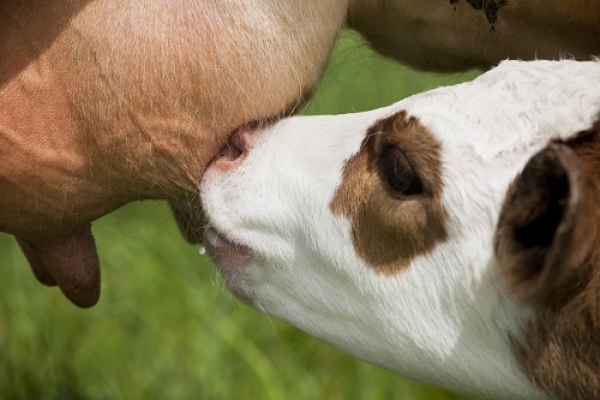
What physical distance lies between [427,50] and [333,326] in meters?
0.88

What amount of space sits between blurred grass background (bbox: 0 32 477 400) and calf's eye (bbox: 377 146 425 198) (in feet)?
3.37

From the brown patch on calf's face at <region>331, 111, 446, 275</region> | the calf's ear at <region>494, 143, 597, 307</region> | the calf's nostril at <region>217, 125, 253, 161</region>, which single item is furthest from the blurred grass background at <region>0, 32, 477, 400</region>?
the calf's ear at <region>494, 143, 597, 307</region>

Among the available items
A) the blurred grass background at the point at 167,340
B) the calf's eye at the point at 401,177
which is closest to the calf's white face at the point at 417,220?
the calf's eye at the point at 401,177

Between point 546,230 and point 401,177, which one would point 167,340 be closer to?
point 401,177

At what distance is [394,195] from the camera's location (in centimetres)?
267

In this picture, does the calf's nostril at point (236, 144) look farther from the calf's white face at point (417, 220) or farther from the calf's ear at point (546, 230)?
the calf's ear at point (546, 230)

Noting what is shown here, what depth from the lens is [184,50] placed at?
2.85 m

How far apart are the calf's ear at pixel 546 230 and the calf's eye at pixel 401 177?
0.22 metres

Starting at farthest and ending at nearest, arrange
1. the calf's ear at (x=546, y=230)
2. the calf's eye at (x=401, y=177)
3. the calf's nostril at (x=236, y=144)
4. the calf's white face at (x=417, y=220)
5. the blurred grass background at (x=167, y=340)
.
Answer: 1. the blurred grass background at (x=167, y=340)
2. the calf's nostril at (x=236, y=144)
3. the calf's eye at (x=401, y=177)
4. the calf's white face at (x=417, y=220)
5. the calf's ear at (x=546, y=230)

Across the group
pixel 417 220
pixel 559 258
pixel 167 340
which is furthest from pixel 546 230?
pixel 167 340

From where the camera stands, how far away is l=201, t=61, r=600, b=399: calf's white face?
255cm

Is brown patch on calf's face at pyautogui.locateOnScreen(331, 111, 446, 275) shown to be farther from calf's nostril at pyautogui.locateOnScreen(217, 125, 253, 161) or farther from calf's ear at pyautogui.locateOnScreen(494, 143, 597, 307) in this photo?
calf's nostril at pyautogui.locateOnScreen(217, 125, 253, 161)

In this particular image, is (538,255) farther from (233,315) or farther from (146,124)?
(233,315)

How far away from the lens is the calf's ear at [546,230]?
237cm
